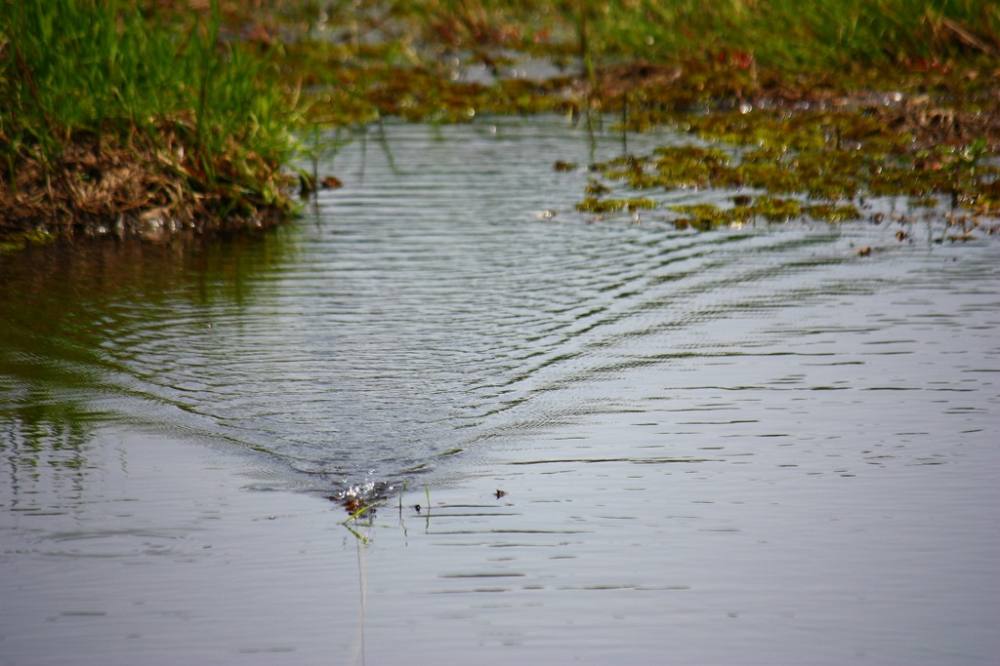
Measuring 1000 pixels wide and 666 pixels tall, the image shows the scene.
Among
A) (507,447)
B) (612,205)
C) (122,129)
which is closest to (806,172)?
(612,205)

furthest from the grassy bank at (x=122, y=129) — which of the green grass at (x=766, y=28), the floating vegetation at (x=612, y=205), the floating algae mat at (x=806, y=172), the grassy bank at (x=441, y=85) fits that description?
the green grass at (x=766, y=28)

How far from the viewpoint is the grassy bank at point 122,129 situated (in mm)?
8469

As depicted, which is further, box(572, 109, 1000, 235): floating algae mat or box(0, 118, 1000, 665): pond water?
box(572, 109, 1000, 235): floating algae mat

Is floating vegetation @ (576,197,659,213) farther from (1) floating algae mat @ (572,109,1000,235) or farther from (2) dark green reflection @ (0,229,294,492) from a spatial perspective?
(2) dark green reflection @ (0,229,294,492)

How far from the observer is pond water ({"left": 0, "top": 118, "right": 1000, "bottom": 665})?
3814 mm

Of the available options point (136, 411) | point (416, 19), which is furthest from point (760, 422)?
point (416, 19)

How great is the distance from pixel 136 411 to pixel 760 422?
7.37 feet

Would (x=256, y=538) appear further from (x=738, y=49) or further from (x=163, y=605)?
(x=738, y=49)

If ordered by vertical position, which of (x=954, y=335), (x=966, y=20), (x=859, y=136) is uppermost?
(x=966, y=20)

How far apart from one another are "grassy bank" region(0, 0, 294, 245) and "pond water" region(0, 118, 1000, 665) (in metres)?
0.43

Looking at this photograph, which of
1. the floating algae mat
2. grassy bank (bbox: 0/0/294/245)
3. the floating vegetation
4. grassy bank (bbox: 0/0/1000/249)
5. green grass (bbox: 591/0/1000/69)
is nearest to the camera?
grassy bank (bbox: 0/0/294/245)

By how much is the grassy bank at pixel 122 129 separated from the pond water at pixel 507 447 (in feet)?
1.41

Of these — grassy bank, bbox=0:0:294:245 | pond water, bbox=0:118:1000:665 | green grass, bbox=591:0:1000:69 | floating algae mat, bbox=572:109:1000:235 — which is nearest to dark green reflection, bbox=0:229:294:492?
pond water, bbox=0:118:1000:665

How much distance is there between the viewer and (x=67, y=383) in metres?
5.96
